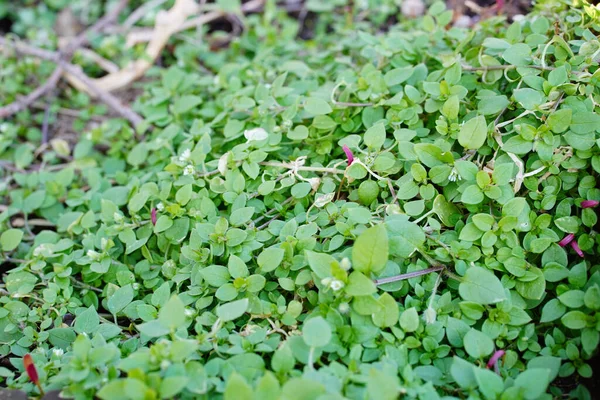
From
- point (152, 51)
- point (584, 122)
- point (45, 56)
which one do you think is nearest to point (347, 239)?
point (584, 122)

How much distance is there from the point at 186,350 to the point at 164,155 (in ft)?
3.55

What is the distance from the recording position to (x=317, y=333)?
1.34 meters

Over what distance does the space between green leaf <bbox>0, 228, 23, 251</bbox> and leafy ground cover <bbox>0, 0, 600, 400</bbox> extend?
0.03m

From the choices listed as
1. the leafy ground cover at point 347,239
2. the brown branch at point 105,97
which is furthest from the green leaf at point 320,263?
the brown branch at point 105,97

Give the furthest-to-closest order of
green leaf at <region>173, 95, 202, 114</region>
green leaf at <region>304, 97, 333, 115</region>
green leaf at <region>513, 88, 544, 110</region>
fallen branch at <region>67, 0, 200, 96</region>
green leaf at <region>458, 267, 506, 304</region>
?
fallen branch at <region>67, 0, 200, 96</region>
green leaf at <region>173, 95, 202, 114</region>
green leaf at <region>304, 97, 333, 115</region>
green leaf at <region>513, 88, 544, 110</region>
green leaf at <region>458, 267, 506, 304</region>

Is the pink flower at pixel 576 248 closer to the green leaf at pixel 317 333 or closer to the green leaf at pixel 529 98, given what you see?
the green leaf at pixel 529 98

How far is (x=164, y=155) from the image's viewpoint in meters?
2.20

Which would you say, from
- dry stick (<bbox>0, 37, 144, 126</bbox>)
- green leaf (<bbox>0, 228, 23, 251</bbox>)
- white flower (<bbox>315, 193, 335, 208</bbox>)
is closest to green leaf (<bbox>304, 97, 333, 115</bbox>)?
white flower (<bbox>315, 193, 335, 208</bbox>)

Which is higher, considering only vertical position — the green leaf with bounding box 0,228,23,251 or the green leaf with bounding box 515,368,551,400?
the green leaf with bounding box 0,228,23,251

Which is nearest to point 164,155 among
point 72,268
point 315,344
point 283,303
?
point 72,268

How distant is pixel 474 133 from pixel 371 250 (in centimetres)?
54

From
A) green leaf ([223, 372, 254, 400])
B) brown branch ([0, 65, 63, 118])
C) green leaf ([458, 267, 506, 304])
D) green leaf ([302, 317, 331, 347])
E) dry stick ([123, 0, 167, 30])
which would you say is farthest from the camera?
dry stick ([123, 0, 167, 30])

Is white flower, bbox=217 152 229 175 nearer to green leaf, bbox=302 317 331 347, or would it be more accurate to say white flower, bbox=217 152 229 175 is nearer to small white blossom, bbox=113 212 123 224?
small white blossom, bbox=113 212 123 224

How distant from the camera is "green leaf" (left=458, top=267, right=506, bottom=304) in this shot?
4.70 ft
